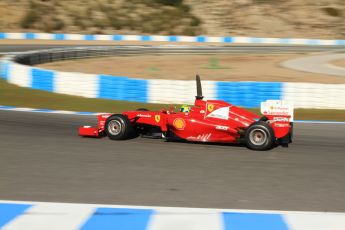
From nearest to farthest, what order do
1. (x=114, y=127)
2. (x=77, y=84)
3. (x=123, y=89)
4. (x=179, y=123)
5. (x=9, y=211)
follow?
(x=9, y=211)
(x=179, y=123)
(x=114, y=127)
(x=123, y=89)
(x=77, y=84)

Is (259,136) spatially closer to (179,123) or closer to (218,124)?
(218,124)

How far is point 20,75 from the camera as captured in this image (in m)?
18.3

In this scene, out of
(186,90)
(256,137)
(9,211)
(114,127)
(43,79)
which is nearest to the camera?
(9,211)

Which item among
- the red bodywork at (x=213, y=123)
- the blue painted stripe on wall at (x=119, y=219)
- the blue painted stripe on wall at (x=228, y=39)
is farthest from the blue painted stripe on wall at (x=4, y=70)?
the blue painted stripe on wall at (x=228, y=39)

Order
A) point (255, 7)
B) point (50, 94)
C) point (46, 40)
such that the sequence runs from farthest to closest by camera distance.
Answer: point (255, 7) < point (46, 40) < point (50, 94)

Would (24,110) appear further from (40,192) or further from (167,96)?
(40,192)

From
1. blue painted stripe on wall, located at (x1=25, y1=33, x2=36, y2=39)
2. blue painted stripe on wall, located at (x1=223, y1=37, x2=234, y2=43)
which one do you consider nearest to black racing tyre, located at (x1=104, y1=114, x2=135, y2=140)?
blue painted stripe on wall, located at (x1=223, y1=37, x2=234, y2=43)

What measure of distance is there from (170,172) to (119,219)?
1.99 meters

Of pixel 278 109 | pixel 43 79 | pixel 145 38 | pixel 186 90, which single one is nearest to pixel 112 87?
pixel 186 90

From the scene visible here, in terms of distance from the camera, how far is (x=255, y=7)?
175 ft

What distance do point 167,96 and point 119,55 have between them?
57.6 ft

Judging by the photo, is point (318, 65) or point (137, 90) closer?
point (137, 90)

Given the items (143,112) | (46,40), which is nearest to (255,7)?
(46,40)

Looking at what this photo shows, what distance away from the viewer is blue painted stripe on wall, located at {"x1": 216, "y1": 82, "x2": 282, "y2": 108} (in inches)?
563
